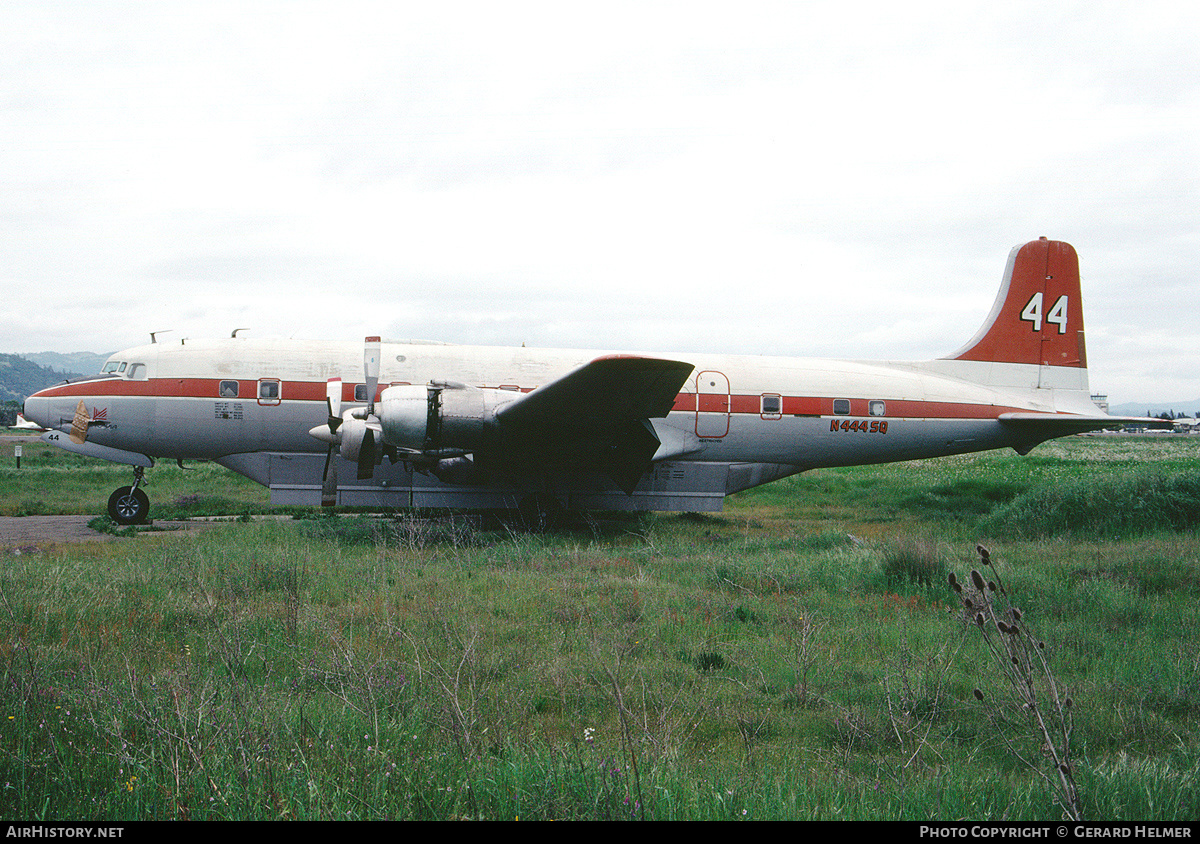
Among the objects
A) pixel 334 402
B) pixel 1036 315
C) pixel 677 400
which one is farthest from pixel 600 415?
pixel 1036 315

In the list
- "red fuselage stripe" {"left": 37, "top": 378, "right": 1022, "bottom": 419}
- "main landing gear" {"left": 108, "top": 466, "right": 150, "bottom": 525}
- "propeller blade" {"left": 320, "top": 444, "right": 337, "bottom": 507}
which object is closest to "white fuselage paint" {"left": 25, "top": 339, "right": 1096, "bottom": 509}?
"red fuselage stripe" {"left": 37, "top": 378, "right": 1022, "bottom": 419}

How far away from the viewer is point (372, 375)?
40.7 ft

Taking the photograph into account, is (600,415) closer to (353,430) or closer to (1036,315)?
(353,430)

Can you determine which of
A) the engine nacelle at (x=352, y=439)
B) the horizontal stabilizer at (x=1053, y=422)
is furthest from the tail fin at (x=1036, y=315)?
the engine nacelle at (x=352, y=439)

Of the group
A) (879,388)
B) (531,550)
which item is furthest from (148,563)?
(879,388)

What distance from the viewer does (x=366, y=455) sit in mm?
10969

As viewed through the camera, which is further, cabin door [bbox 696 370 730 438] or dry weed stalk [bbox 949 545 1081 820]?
cabin door [bbox 696 370 730 438]

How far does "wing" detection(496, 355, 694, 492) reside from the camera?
10430 millimetres

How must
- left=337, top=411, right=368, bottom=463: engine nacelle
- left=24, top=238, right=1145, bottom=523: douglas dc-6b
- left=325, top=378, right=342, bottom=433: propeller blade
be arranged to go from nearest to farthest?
1. left=337, top=411, right=368, bottom=463: engine nacelle
2. left=24, top=238, right=1145, bottom=523: douglas dc-6b
3. left=325, top=378, right=342, bottom=433: propeller blade

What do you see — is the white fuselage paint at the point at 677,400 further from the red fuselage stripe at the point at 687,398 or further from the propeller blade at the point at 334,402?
the propeller blade at the point at 334,402

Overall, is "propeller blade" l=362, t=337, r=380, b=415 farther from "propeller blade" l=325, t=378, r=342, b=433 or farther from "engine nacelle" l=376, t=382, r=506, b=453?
"engine nacelle" l=376, t=382, r=506, b=453

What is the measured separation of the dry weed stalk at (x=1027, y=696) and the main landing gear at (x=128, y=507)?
14.4m

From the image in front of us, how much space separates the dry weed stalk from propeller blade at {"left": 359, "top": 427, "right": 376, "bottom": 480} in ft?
28.4

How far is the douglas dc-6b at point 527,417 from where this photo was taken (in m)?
11.6
